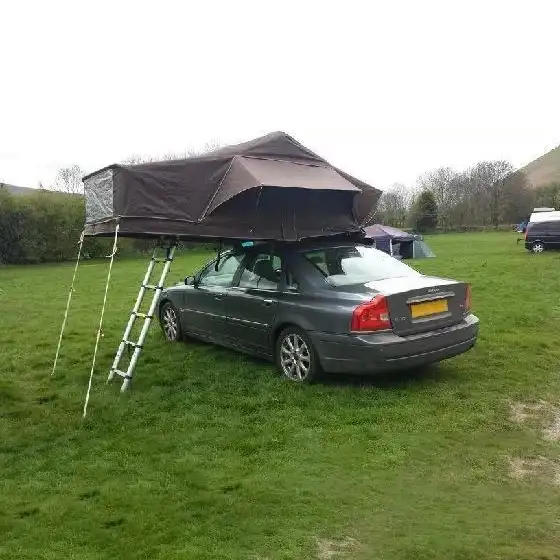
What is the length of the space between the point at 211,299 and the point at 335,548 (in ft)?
15.3

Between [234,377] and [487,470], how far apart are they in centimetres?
313

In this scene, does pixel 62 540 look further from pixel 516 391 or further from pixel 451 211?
pixel 451 211

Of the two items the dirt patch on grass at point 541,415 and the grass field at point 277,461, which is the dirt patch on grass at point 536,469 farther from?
the dirt patch on grass at point 541,415

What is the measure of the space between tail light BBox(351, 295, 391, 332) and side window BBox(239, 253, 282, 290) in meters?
1.27

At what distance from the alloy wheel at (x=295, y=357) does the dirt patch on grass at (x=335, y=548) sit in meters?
2.87

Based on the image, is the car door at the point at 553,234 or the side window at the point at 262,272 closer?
the side window at the point at 262,272

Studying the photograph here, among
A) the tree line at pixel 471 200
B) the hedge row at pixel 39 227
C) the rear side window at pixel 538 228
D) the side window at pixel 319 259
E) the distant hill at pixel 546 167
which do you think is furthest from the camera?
the distant hill at pixel 546 167

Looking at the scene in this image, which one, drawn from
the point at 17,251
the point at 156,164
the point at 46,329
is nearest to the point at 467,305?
the point at 156,164

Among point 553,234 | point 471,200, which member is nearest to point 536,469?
point 553,234

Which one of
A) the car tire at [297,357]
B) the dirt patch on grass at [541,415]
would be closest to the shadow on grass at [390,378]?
the car tire at [297,357]

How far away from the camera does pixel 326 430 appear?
5.02 meters

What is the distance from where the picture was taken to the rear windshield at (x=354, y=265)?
20.8 feet

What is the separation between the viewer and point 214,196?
6.03 meters

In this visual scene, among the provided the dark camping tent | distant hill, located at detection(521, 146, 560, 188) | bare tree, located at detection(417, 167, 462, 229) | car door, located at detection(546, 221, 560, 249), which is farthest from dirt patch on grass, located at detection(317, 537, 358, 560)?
distant hill, located at detection(521, 146, 560, 188)
